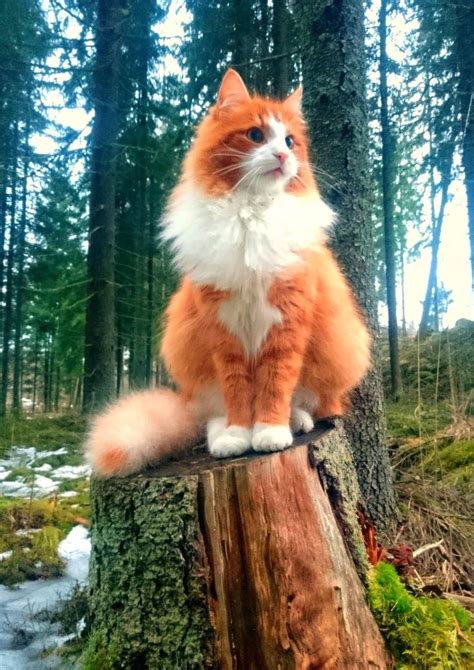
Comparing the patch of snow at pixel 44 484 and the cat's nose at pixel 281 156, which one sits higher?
the cat's nose at pixel 281 156

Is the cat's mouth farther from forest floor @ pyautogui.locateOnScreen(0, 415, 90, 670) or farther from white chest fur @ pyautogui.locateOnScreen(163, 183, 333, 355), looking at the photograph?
forest floor @ pyautogui.locateOnScreen(0, 415, 90, 670)

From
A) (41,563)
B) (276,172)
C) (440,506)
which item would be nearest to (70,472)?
(41,563)

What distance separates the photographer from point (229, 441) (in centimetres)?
219

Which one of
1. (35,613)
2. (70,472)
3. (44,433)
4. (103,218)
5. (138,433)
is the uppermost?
(103,218)

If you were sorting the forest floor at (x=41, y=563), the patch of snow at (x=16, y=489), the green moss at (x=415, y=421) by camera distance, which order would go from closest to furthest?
A: the forest floor at (x=41, y=563) → the patch of snow at (x=16, y=489) → the green moss at (x=415, y=421)

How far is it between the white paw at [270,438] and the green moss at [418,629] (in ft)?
Result: 2.27

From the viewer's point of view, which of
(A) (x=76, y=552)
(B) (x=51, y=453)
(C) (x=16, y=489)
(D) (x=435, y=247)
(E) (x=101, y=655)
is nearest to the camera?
Result: (E) (x=101, y=655)

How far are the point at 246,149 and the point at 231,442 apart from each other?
131 centimetres

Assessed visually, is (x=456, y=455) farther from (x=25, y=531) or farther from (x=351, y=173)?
(x=25, y=531)

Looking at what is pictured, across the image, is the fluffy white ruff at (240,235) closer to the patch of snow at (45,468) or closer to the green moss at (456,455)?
the green moss at (456,455)

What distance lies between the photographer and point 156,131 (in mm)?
10391

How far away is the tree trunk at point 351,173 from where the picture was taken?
12.0 ft

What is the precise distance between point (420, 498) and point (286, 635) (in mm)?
2696

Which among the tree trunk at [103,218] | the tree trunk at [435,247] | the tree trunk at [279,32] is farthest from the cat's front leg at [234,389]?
the tree trunk at [435,247]
